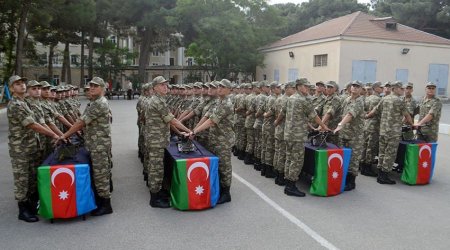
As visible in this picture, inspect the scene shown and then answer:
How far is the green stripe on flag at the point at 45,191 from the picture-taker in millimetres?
4504

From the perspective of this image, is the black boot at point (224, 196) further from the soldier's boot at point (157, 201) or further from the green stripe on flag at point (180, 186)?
the soldier's boot at point (157, 201)

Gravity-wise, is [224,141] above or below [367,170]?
above

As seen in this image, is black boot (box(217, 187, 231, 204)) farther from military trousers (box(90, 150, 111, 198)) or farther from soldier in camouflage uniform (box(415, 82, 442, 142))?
soldier in camouflage uniform (box(415, 82, 442, 142))

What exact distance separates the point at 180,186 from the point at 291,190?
188 cm

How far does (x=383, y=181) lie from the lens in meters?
6.75

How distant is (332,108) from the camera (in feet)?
22.3

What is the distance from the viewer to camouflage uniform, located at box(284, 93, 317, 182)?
586 cm

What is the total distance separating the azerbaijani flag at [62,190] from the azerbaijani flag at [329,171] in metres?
3.34

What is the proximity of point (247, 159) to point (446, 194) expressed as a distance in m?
3.80

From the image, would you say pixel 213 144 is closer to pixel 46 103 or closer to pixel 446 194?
pixel 46 103

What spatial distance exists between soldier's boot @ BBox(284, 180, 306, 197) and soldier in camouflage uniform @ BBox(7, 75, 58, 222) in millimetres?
3461

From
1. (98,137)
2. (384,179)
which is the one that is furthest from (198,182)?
(384,179)

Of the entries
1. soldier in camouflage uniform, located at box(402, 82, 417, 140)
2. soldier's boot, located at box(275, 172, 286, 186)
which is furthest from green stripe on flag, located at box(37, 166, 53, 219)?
soldier in camouflage uniform, located at box(402, 82, 417, 140)

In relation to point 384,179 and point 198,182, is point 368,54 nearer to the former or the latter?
point 384,179
